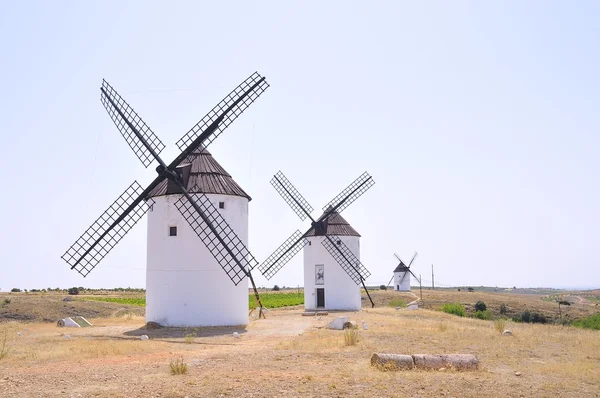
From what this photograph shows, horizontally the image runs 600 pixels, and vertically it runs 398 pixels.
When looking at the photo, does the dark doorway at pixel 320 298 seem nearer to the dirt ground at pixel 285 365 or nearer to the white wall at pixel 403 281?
the dirt ground at pixel 285 365

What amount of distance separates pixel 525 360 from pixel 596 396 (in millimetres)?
4171

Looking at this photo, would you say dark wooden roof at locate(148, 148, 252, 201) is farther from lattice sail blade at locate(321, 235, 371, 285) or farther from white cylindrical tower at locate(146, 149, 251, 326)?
lattice sail blade at locate(321, 235, 371, 285)

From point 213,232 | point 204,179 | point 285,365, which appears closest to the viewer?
point 285,365

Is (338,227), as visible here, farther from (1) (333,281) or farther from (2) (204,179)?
(2) (204,179)

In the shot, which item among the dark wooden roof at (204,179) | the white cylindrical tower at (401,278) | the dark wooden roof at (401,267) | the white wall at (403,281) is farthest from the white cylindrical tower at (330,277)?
the white wall at (403,281)

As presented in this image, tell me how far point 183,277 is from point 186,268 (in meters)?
0.38

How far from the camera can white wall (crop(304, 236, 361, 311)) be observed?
36.3 metres

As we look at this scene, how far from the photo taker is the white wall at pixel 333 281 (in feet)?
119

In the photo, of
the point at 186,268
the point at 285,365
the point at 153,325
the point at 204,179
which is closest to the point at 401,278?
the point at 204,179

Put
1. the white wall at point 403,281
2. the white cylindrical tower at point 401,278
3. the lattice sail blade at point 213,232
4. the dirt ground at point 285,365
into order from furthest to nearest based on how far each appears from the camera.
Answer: the white wall at point 403,281 < the white cylindrical tower at point 401,278 < the lattice sail blade at point 213,232 < the dirt ground at point 285,365

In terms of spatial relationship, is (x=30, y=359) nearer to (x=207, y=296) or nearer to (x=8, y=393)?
(x=8, y=393)

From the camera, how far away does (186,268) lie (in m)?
22.7

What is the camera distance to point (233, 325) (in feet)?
76.8

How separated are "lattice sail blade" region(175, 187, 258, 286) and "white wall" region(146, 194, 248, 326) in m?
0.32
